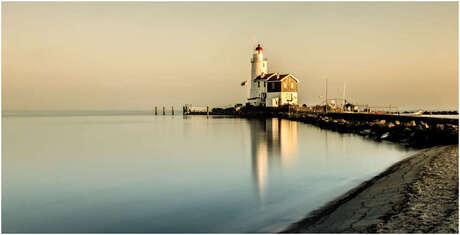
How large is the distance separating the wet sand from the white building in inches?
1919

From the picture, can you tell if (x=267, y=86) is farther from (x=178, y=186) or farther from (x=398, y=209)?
(x=398, y=209)

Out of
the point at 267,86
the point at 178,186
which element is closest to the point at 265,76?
the point at 267,86

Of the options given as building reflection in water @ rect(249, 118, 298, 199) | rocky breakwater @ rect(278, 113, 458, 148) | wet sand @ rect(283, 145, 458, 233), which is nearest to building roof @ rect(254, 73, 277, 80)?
rocky breakwater @ rect(278, 113, 458, 148)

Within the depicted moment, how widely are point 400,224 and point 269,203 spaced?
13.1 feet

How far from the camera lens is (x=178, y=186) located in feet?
39.0

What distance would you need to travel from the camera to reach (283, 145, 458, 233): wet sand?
18.7 feet

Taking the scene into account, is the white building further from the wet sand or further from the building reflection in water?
the wet sand

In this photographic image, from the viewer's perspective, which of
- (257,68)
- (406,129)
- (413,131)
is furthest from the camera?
(257,68)

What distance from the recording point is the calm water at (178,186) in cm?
807

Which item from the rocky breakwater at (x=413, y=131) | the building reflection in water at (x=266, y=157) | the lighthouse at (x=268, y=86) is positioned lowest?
the building reflection in water at (x=266, y=157)

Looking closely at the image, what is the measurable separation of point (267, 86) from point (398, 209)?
5351cm

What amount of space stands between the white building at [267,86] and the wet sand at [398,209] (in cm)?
4874

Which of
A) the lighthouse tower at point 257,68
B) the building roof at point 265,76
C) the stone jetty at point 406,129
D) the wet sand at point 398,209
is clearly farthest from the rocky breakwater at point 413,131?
the lighthouse tower at point 257,68

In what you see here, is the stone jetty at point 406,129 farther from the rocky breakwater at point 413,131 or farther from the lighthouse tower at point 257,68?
the lighthouse tower at point 257,68
